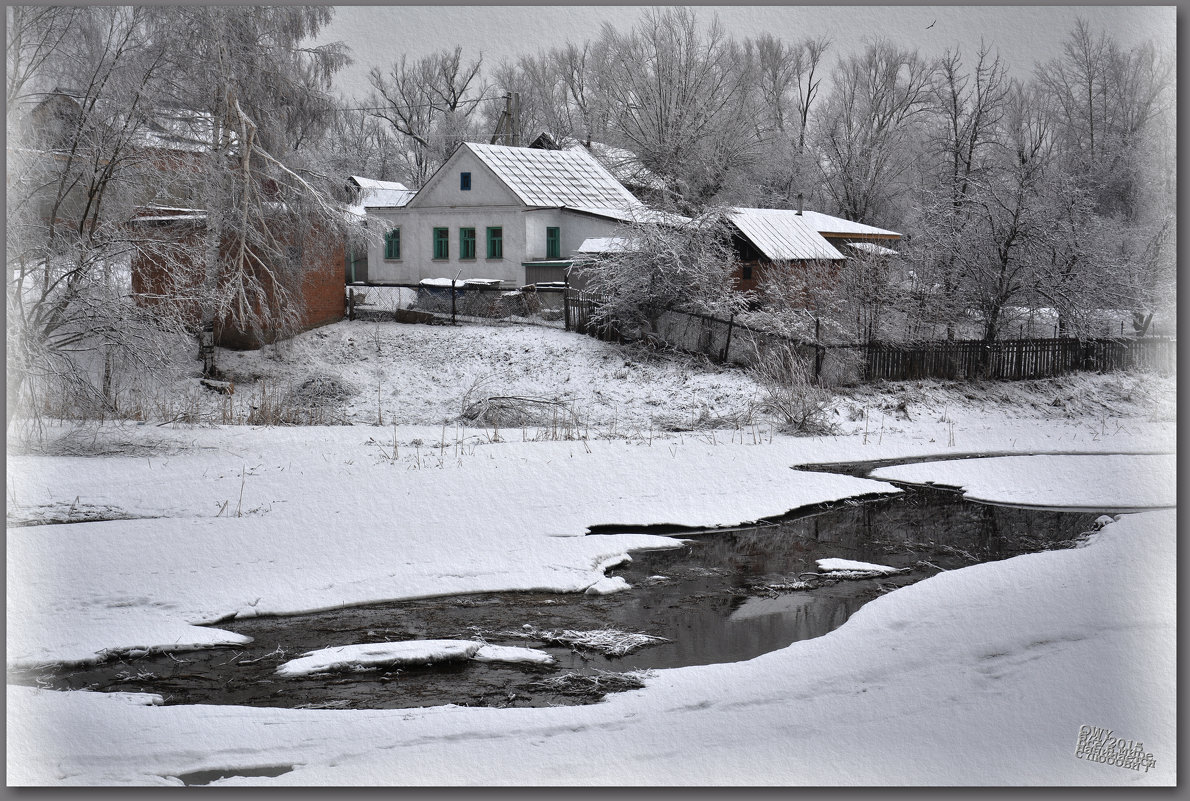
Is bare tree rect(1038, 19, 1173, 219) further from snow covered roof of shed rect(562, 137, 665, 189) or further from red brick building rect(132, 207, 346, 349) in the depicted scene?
snow covered roof of shed rect(562, 137, 665, 189)

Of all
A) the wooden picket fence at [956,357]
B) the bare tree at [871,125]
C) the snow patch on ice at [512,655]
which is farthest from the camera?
the wooden picket fence at [956,357]

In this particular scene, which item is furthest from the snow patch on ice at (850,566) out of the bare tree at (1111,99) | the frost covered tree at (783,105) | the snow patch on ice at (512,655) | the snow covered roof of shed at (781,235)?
the snow covered roof of shed at (781,235)

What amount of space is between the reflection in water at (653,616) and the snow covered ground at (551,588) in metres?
0.23

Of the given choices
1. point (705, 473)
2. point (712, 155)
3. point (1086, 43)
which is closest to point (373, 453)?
point (705, 473)

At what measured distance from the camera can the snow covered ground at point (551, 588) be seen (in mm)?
4008

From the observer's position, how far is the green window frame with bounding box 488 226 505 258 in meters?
29.6

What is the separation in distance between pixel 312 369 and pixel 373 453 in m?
11.2

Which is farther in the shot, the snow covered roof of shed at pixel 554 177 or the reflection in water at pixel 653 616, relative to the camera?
the snow covered roof of shed at pixel 554 177

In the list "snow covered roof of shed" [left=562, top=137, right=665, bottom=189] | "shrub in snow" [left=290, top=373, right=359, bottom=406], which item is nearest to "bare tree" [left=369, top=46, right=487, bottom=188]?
"shrub in snow" [left=290, top=373, right=359, bottom=406]

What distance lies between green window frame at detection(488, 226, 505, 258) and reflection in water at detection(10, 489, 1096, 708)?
21590 mm

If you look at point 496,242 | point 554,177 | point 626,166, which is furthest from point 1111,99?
point 626,166

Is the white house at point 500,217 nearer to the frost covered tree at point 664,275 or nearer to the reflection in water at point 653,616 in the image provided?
Answer: the frost covered tree at point 664,275

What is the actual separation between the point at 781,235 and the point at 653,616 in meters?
21.3

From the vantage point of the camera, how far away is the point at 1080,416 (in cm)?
1491
